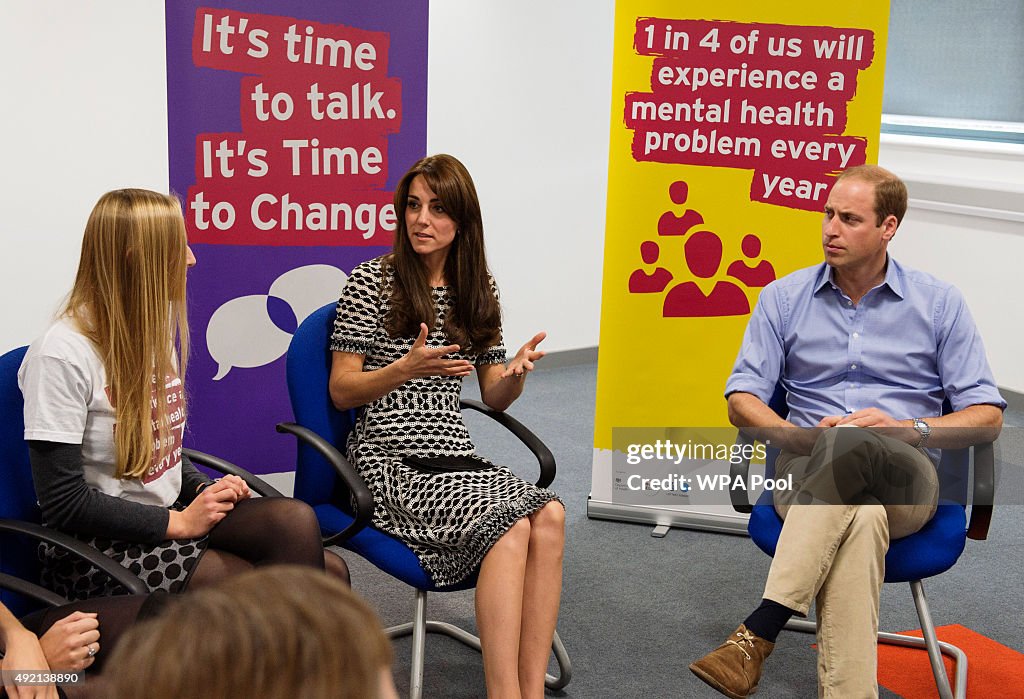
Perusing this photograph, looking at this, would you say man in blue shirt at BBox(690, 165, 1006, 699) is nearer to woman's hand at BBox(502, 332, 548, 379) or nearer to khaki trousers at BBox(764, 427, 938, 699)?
khaki trousers at BBox(764, 427, 938, 699)

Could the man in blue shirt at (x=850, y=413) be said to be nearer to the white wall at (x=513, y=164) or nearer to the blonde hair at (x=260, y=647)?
the blonde hair at (x=260, y=647)

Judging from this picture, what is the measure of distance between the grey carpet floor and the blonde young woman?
33.9 inches

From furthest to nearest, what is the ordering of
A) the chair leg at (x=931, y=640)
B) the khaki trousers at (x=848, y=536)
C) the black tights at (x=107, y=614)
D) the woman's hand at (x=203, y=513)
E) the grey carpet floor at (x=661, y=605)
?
the grey carpet floor at (x=661, y=605)
the chair leg at (x=931, y=640)
the khaki trousers at (x=848, y=536)
the woman's hand at (x=203, y=513)
the black tights at (x=107, y=614)

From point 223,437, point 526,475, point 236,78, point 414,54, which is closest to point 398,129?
point 414,54

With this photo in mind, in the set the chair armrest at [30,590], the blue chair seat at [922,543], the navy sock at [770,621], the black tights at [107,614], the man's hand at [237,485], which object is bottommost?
the navy sock at [770,621]

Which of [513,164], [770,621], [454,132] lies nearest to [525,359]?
[770,621]

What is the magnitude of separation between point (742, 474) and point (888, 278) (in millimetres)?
648

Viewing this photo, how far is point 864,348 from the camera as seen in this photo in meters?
2.91

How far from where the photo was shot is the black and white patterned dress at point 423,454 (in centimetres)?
259

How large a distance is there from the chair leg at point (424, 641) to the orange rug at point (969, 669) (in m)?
0.86

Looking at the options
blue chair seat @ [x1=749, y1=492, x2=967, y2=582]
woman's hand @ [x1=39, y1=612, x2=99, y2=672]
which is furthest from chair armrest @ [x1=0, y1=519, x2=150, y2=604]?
blue chair seat @ [x1=749, y1=492, x2=967, y2=582]

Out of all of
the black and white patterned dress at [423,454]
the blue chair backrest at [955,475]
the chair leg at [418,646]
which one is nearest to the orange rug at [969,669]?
the blue chair backrest at [955,475]

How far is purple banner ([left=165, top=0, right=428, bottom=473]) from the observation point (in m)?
3.26

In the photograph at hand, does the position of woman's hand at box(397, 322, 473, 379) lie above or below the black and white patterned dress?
above
